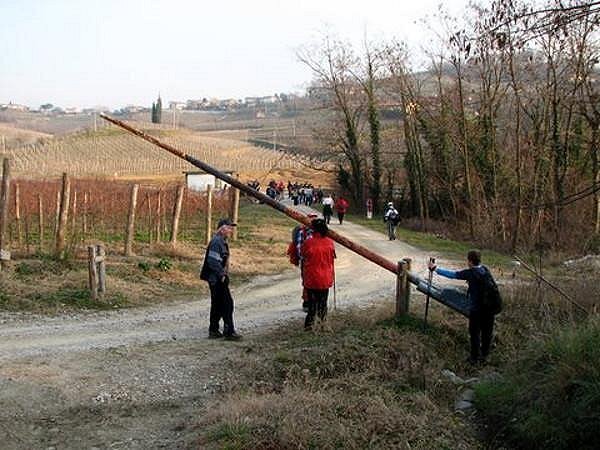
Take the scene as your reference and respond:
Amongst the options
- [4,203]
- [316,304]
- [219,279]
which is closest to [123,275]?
[4,203]

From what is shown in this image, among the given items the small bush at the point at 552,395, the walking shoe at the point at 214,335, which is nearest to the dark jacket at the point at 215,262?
the walking shoe at the point at 214,335

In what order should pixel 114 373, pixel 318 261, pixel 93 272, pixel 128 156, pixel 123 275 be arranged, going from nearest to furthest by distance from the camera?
pixel 114 373
pixel 318 261
pixel 93 272
pixel 123 275
pixel 128 156

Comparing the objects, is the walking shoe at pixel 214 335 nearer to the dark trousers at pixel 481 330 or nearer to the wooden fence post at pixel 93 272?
the wooden fence post at pixel 93 272

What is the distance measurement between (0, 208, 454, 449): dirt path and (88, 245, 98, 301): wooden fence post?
30.9 inches

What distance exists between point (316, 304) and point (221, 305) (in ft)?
4.96

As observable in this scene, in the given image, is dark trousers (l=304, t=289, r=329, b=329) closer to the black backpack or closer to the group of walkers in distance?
the group of walkers in distance

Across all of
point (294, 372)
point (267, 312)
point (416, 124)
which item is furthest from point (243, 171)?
point (294, 372)

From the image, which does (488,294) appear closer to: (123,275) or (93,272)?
(93,272)

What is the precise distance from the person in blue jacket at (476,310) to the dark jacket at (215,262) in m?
3.25

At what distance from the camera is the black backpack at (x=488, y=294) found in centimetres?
1056

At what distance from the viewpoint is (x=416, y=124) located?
40.6m

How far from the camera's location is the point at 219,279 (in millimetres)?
11070

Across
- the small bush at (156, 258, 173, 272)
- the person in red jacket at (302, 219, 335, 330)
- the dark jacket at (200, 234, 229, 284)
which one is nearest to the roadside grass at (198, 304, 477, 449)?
the person in red jacket at (302, 219, 335, 330)

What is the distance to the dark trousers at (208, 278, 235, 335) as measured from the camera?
1111cm
